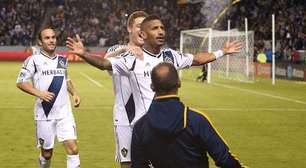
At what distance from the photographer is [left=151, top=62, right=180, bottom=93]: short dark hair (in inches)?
158

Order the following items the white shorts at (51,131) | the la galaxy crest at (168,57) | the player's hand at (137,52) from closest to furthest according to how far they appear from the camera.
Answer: the player's hand at (137,52), the la galaxy crest at (168,57), the white shorts at (51,131)

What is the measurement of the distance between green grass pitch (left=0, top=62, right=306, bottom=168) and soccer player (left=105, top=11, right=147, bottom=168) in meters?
3.08

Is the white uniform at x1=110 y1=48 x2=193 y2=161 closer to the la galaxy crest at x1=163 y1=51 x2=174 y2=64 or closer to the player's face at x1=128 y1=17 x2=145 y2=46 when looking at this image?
the la galaxy crest at x1=163 y1=51 x2=174 y2=64

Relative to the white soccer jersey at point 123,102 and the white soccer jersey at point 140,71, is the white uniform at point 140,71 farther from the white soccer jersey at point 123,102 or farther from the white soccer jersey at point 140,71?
the white soccer jersey at point 123,102

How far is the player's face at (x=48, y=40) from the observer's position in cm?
800

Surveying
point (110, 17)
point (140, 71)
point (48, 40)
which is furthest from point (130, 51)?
point (110, 17)

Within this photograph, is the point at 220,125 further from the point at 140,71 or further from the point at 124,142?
the point at 140,71

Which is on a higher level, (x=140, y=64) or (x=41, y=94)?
(x=140, y=64)

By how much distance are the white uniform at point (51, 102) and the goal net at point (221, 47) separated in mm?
21516

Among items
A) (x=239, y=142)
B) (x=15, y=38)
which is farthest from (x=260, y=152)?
(x=15, y=38)

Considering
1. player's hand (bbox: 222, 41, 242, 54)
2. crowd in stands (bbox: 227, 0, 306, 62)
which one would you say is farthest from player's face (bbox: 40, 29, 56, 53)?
crowd in stands (bbox: 227, 0, 306, 62)

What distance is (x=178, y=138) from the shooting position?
12.9 feet

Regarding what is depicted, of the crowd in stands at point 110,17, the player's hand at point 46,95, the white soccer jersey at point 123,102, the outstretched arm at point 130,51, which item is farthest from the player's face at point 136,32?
the crowd in stands at point 110,17

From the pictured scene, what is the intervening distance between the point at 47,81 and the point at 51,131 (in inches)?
26.4
